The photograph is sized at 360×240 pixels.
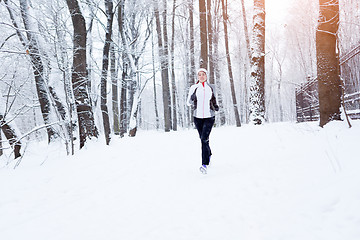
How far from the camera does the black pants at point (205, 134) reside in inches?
152

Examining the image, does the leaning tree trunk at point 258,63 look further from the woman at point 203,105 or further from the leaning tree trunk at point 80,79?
the leaning tree trunk at point 80,79

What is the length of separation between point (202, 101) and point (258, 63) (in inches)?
174

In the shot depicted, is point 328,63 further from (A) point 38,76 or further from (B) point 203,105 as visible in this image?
(A) point 38,76

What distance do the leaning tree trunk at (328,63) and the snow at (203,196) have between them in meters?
0.40

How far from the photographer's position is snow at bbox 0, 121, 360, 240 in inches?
74.3

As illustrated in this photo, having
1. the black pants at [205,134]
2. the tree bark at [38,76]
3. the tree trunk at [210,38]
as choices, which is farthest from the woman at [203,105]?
the tree trunk at [210,38]

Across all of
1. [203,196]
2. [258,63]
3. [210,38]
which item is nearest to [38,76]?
[203,196]

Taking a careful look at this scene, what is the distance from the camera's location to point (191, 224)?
210cm

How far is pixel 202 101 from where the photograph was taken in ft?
13.4

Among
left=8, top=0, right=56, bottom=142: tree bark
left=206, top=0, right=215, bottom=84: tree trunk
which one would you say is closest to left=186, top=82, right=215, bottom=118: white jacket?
left=8, top=0, right=56, bottom=142: tree bark

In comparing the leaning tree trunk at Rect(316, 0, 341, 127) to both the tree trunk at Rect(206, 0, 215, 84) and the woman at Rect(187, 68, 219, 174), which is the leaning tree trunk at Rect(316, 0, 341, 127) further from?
the tree trunk at Rect(206, 0, 215, 84)

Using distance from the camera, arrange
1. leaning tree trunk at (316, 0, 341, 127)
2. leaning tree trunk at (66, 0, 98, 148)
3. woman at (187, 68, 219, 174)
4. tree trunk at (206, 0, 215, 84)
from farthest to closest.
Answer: tree trunk at (206, 0, 215, 84) < leaning tree trunk at (66, 0, 98, 148) < leaning tree trunk at (316, 0, 341, 127) < woman at (187, 68, 219, 174)

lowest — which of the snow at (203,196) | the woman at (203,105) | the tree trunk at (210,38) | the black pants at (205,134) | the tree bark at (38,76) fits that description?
the snow at (203,196)

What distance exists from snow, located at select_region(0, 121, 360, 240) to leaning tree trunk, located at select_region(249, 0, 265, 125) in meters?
2.93
